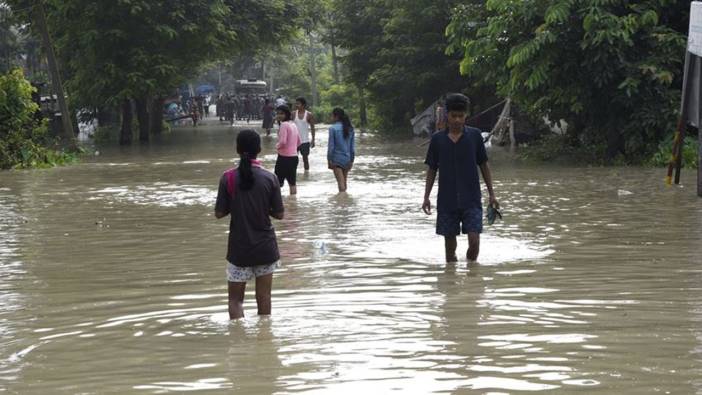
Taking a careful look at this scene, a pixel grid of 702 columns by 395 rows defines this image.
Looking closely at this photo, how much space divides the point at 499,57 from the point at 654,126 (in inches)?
148

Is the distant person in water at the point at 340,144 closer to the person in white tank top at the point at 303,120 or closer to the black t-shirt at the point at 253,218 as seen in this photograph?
the person in white tank top at the point at 303,120

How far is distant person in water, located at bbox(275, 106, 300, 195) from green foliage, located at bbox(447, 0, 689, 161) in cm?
696

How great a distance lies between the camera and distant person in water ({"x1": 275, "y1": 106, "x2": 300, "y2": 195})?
56.7ft

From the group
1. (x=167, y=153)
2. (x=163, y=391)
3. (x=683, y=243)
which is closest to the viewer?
(x=163, y=391)

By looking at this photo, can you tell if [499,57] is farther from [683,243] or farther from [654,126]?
[683,243]

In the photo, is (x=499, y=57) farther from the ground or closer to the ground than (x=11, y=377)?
farther from the ground

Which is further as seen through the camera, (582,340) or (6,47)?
(6,47)

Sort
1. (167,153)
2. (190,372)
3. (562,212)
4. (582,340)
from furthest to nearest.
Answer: (167,153) → (562,212) → (582,340) → (190,372)

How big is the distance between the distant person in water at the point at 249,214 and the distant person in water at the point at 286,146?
32.0 ft

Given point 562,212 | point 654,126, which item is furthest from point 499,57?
point 562,212

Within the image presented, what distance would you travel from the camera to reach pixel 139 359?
6574 millimetres

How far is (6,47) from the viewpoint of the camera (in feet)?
222

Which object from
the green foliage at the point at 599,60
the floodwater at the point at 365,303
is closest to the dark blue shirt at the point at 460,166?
the floodwater at the point at 365,303

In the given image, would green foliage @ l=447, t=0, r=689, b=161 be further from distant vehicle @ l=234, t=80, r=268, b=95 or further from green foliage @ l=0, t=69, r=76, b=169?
distant vehicle @ l=234, t=80, r=268, b=95
